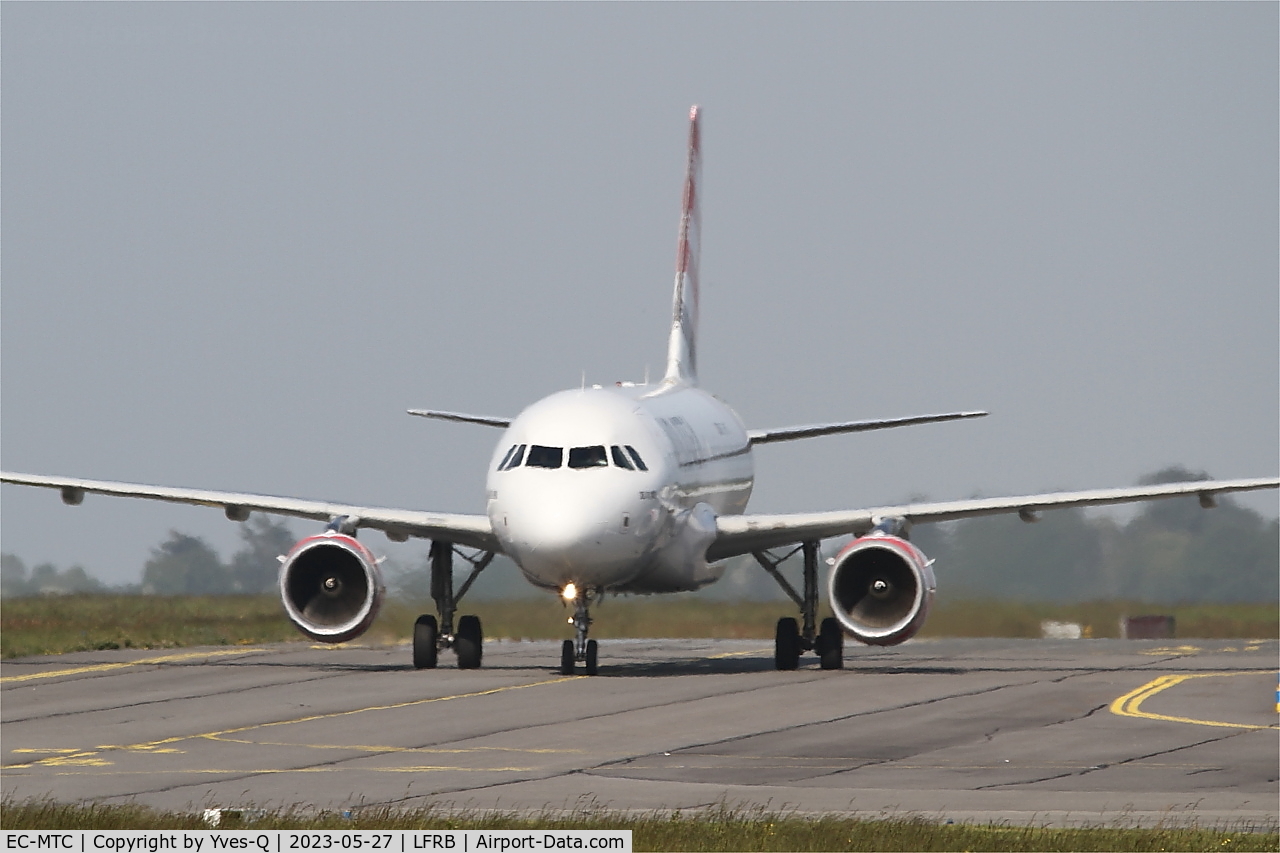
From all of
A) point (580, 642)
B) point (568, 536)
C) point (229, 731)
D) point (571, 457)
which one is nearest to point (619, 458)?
point (571, 457)

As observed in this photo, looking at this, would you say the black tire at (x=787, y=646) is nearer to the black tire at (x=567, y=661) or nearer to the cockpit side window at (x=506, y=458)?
the black tire at (x=567, y=661)

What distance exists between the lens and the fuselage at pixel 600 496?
1169 inches

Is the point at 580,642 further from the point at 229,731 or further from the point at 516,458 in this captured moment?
the point at 229,731

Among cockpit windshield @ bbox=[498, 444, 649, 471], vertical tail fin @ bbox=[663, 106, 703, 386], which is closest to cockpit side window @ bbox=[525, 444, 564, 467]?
cockpit windshield @ bbox=[498, 444, 649, 471]

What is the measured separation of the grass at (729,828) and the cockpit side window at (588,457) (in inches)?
531

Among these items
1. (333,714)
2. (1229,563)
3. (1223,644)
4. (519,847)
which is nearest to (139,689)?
(333,714)

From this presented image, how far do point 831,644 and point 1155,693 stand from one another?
18.9 feet

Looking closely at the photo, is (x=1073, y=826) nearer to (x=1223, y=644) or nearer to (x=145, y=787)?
(x=145, y=787)

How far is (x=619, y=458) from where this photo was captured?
101ft

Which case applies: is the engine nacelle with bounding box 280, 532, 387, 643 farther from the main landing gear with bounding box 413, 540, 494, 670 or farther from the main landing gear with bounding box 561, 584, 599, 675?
the main landing gear with bounding box 561, 584, 599, 675

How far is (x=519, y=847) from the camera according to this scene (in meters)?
14.8

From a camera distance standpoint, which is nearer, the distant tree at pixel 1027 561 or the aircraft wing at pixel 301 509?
the aircraft wing at pixel 301 509

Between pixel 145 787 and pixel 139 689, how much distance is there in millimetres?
10839

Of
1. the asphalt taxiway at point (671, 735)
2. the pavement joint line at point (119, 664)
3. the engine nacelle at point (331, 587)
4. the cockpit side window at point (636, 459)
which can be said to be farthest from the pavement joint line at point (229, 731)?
the pavement joint line at point (119, 664)
